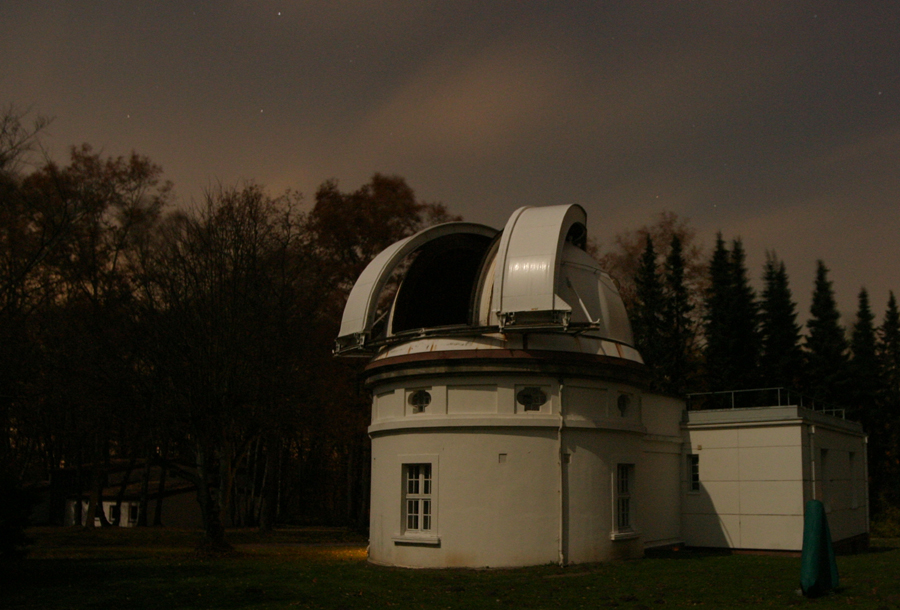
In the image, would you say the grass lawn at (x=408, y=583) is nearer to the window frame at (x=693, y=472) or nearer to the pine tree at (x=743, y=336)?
the window frame at (x=693, y=472)

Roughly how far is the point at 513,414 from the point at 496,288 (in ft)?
10.4

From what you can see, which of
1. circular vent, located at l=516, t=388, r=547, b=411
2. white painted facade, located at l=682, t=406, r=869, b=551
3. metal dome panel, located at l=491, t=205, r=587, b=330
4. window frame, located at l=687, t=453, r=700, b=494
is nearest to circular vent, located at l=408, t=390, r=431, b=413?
circular vent, located at l=516, t=388, r=547, b=411

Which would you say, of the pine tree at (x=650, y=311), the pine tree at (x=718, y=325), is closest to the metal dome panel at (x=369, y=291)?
the pine tree at (x=650, y=311)

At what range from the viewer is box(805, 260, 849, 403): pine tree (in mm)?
51125

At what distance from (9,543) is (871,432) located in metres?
49.1

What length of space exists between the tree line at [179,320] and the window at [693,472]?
12747 millimetres

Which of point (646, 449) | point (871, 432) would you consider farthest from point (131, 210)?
point (871, 432)

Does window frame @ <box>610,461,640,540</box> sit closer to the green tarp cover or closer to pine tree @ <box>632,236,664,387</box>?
the green tarp cover

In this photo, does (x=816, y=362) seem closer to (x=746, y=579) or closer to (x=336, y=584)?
(x=746, y=579)

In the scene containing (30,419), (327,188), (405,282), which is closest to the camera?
(405,282)

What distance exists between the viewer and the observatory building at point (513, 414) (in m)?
20.3

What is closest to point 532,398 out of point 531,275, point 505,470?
point 505,470

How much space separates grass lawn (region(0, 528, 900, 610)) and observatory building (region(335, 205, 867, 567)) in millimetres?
922

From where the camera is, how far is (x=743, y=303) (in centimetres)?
5028
